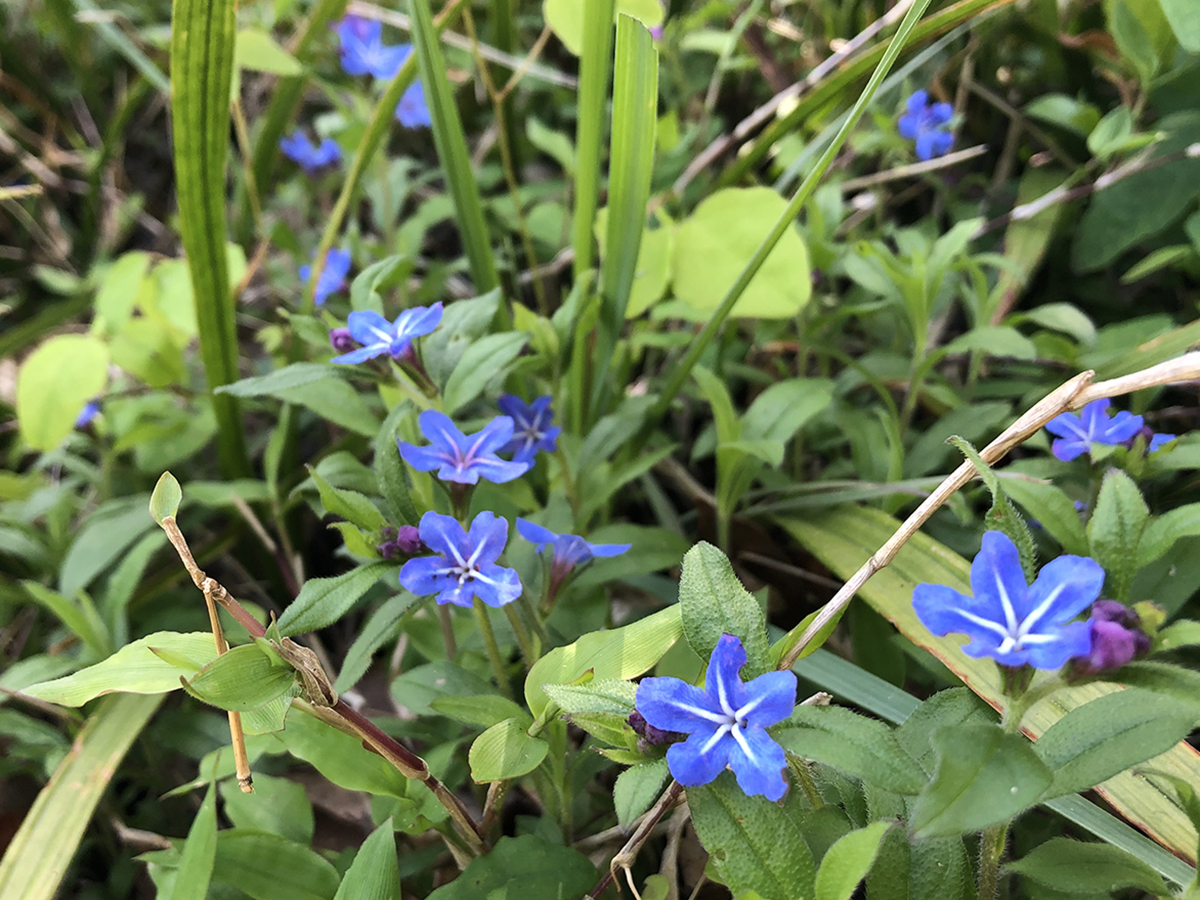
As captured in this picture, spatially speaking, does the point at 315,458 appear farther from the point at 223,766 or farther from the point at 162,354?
the point at 223,766

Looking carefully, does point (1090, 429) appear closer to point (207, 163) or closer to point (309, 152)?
point (207, 163)

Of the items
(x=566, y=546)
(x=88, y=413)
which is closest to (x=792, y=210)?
(x=566, y=546)

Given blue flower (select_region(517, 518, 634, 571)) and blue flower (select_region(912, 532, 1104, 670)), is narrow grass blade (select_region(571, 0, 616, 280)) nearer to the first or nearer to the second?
blue flower (select_region(517, 518, 634, 571))

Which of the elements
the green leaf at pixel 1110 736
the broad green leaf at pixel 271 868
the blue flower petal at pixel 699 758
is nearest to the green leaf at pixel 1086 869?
the green leaf at pixel 1110 736

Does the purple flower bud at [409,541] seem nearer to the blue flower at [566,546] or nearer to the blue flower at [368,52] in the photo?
the blue flower at [566,546]

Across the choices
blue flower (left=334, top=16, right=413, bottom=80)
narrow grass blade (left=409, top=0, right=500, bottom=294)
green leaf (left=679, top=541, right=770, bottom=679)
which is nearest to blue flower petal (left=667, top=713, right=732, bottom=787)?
green leaf (left=679, top=541, right=770, bottom=679)
